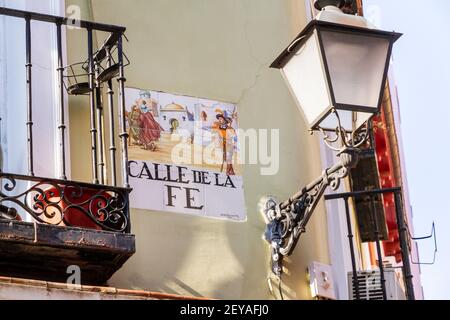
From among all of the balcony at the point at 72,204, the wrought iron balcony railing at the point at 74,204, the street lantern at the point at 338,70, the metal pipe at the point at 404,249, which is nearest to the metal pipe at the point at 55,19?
the balcony at the point at 72,204

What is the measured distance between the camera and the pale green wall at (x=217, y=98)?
10.8 m

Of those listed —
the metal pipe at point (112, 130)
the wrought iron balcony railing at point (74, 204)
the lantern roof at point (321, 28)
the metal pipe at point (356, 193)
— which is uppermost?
the lantern roof at point (321, 28)

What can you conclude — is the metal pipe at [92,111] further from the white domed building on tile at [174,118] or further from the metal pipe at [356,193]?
the metal pipe at [356,193]

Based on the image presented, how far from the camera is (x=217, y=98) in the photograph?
37.7ft

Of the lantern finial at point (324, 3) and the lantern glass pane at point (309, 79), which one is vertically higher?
the lantern finial at point (324, 3)

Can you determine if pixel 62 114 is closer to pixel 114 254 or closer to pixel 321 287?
pixel 114 254

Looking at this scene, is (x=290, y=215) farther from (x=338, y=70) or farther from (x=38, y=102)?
(x=38, y=102)

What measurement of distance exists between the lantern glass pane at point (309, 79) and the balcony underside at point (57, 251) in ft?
4.07

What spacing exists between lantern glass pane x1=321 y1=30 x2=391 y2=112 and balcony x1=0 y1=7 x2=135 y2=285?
1314mm

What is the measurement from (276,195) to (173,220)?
811 millimetres

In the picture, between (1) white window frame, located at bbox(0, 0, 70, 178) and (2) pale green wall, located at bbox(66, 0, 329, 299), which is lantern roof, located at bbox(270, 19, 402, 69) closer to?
(2) pale green wall, located at bbox(66, 0, 329, 299)

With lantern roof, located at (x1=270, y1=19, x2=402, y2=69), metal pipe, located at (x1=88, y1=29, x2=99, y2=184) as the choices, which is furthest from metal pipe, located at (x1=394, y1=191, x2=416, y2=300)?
metal pipe, located at (x1=88, y1=29, x2=99, y2=184)

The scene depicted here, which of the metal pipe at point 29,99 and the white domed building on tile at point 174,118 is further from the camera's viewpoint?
the white domed building on tile at point 174,118

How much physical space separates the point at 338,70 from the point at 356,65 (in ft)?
0.43
